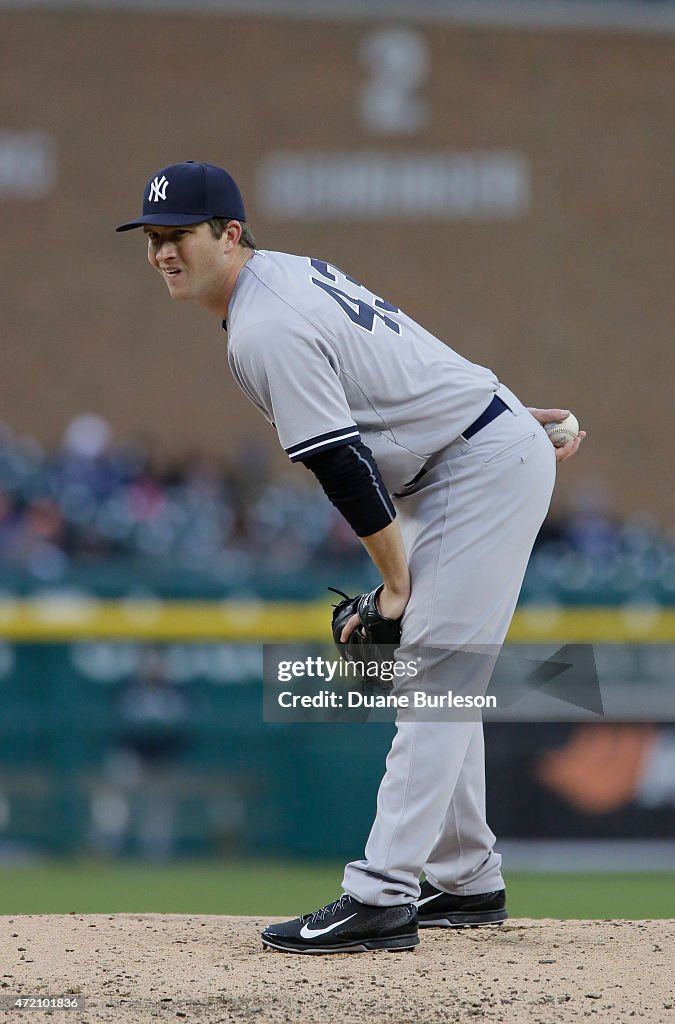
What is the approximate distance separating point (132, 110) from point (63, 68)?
0.90 m

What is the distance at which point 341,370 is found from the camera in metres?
3.41

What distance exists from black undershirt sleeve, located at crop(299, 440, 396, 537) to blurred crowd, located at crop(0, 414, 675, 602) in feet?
15.2

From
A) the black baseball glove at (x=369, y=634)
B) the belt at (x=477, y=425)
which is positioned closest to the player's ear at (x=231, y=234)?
the belt at (x=477, y=425)

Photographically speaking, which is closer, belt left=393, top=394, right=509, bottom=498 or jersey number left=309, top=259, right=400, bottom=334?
jersey number left=309, top=259, right=400, bottom=334

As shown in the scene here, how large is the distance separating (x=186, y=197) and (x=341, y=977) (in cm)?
180

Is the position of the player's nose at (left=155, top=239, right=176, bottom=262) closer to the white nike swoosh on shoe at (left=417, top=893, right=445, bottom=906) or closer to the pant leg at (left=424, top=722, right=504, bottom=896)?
the pant leg at (left=424, top=722, right=504, bottom=896)

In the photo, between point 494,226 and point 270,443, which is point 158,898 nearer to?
point 270,443

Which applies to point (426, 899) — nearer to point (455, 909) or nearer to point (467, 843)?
point (455, 909)

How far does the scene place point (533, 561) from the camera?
1012cm

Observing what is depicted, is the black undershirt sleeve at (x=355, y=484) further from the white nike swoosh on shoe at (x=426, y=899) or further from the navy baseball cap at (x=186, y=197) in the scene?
the white nike swoosh on shoe at (x=426, y=899)

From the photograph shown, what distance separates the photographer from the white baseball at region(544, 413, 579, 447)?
385cm

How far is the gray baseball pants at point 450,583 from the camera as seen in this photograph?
3.48 metres

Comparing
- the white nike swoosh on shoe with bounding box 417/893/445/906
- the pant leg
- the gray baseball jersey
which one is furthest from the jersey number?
the white nike swoosh on shoe with bounding box 417/893/445/906

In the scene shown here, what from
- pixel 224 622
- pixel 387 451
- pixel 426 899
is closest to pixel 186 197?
pixel 387 451
